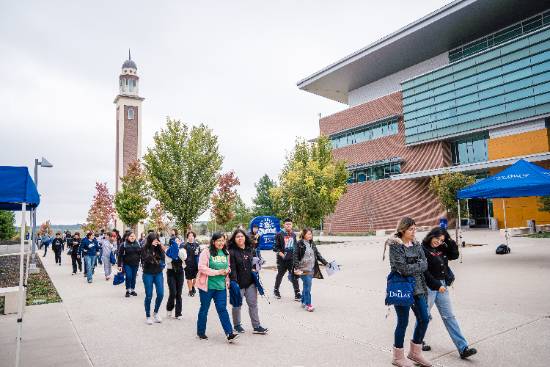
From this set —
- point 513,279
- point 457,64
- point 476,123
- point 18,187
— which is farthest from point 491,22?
point 18,187

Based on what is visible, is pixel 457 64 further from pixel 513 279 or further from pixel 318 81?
pixel 513 279

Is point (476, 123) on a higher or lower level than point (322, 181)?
higher

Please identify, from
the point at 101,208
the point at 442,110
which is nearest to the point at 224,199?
the point at 101,208

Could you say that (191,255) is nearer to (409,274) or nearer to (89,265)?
(409,274)

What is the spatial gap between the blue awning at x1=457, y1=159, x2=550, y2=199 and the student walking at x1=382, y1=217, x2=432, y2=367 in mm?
9948

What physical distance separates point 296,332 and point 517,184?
10.3 meters

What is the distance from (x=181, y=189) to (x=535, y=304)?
1769cm

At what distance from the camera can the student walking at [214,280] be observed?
547 centimetres

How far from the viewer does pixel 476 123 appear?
3431 centimetres

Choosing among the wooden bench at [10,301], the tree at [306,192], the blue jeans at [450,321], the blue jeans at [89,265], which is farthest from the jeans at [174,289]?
the tree at [306,192]

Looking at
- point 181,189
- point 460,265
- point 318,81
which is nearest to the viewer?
point 460,265

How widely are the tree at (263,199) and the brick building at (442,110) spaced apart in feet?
55.7

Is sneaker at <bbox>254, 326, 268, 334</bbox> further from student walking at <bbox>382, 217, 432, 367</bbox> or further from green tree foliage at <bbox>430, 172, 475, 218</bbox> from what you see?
green tree foliage at <bbox>430, 172, 475, 218</bbox>

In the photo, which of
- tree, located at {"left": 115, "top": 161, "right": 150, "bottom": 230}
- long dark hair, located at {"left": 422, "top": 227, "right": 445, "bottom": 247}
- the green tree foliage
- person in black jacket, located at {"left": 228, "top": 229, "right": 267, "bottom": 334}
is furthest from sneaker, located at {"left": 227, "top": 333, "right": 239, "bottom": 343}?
tree, located at {"left": 115, "top": 161, "right": 150, "bottom": 230}
